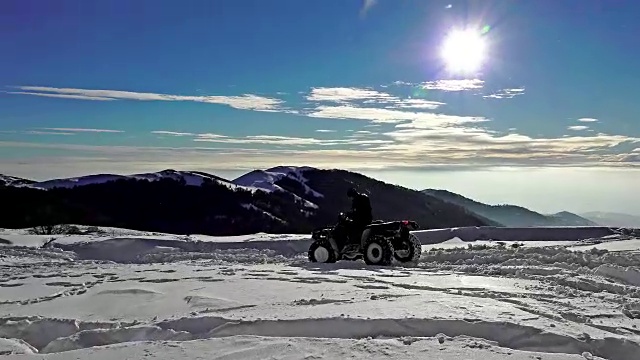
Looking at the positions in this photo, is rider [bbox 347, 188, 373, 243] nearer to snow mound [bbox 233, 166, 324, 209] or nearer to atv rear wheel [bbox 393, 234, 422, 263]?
atv rear wheel [bbox 393, 234, 422, 263]

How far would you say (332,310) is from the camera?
603cm

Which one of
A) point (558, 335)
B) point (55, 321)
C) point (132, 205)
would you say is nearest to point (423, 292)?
point (558, 335)

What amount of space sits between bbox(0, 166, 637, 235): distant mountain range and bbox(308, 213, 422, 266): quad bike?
154ft

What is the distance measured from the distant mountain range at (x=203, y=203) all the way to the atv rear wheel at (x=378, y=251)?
48023 mm

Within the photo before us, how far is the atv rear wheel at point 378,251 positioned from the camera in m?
11.7

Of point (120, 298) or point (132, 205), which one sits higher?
point (132, 205)

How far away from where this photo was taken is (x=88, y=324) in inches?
234

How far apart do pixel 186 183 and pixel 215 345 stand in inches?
3167

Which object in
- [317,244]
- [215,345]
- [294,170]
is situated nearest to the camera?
A: [215,345]

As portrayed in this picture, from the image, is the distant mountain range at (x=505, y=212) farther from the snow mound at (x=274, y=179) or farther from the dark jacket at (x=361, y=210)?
the dark jacket at (x=361, y=210)

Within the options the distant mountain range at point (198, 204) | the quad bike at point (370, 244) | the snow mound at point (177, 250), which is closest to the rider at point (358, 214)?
the quad bike at point (370, 244)

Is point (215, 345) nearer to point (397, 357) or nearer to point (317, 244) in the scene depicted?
point (397, 357)

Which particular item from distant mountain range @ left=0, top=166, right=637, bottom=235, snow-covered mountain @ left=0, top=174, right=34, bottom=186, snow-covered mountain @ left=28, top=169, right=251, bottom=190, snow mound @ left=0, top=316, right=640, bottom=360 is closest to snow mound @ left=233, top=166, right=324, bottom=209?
distant mountain range @ left=0, top=166, right=637, bottom=235

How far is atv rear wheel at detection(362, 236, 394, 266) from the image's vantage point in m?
11.7
